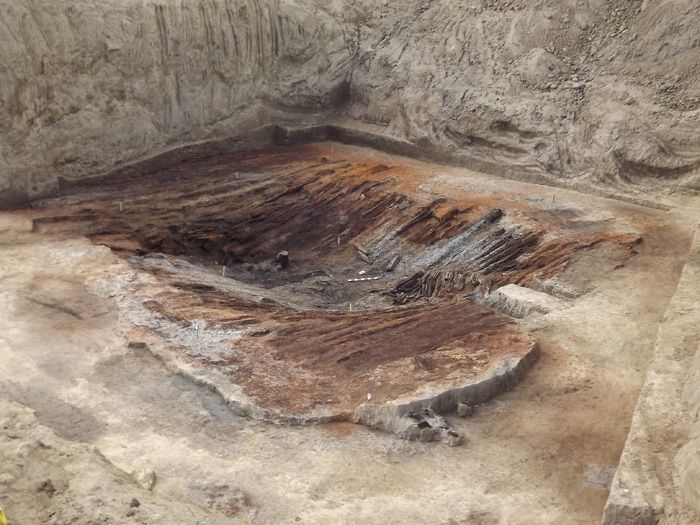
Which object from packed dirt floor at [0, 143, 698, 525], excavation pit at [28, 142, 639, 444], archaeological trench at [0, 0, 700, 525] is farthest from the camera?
excavation pit at [28, 142, 639, 444]

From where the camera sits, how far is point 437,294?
11219 millimetres

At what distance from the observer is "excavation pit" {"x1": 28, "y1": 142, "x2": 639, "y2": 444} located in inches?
302

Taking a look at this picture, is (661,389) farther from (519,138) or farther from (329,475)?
(519,138)

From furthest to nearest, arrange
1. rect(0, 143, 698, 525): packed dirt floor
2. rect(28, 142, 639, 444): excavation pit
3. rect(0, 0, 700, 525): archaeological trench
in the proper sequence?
rect(28, 142, 639, 444): excavation pit < rect(0, 0, 700, 525): archaeological trench < rect(0, 143, 698, 525): packed dirt floor

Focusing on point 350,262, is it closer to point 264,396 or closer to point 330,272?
point 330,272

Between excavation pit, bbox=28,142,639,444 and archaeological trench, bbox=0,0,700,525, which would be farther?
excavation pit, bbox=28,142,639,444

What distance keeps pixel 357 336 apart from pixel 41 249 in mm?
4858

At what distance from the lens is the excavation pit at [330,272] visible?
767 cm

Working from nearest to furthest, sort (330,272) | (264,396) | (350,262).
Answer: (264,396), (330,272), (350,262)

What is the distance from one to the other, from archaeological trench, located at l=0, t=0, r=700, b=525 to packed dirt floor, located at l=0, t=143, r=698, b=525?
32mm

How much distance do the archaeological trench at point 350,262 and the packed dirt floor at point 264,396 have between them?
32 millimetres

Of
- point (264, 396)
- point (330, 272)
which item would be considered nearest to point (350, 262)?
point (330, 272)

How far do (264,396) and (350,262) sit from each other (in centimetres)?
567

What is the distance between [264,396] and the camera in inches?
293
